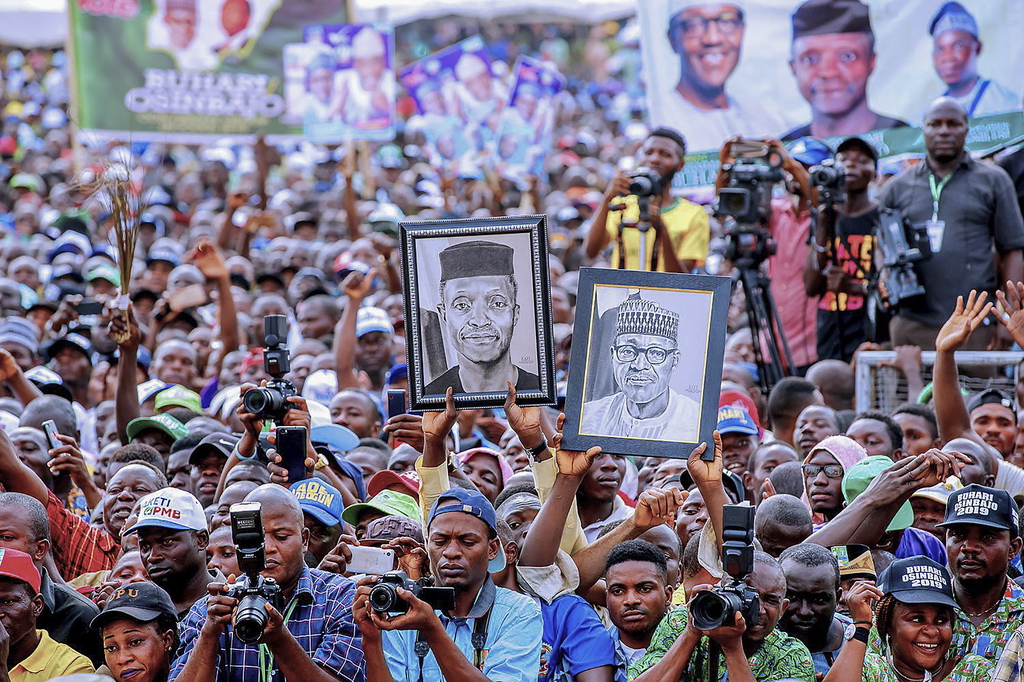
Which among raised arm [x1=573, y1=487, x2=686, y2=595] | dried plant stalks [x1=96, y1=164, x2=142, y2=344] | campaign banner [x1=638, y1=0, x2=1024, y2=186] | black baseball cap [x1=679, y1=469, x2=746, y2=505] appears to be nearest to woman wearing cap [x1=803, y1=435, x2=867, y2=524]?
black baseball cap [x1=679, y1=469, x2=746, y2=505]

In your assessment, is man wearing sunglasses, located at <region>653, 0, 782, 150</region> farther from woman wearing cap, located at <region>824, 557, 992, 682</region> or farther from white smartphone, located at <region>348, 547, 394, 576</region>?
white smartphone, located at <region>348, 547, 394, 576</region>

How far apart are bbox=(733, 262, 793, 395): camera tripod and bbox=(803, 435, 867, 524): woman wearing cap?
2.02 m

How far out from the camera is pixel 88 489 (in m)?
7.14

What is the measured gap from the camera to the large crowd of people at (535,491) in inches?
190

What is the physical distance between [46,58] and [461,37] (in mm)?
7181

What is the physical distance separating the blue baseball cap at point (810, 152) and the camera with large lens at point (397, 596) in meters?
5.58

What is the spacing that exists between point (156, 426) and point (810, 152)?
442 centimetres

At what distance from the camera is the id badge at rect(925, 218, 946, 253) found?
27.8 ft

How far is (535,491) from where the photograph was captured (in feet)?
19.8

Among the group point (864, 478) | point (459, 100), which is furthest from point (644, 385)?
point (459, 100)

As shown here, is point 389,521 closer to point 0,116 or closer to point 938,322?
point 938,322

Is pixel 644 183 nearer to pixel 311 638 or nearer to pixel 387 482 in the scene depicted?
pixel 387 482

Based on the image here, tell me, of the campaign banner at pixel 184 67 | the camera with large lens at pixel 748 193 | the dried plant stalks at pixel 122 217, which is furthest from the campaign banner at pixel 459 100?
the camera with large lens at pixel 748 193

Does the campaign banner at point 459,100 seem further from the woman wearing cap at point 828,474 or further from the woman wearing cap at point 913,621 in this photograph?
the woman wearing cap at point 913,621
